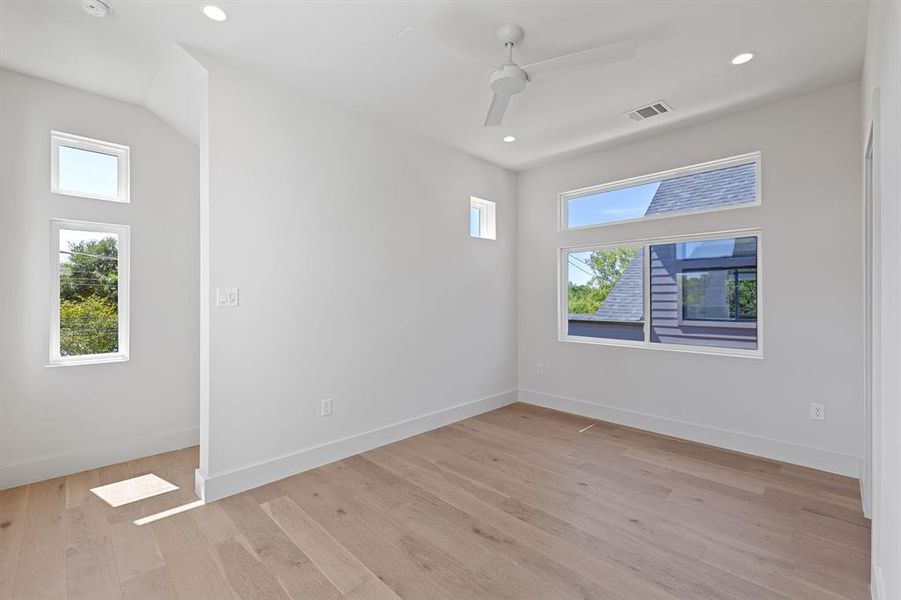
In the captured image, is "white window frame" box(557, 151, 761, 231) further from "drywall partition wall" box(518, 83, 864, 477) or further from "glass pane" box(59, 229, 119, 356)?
"glass pane" box(59, 229, 119, 356)

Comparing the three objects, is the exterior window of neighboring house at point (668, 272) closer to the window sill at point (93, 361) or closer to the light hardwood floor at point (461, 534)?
the light hardwood floor at point (461, 534)

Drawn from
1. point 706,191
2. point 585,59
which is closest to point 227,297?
point 585,59

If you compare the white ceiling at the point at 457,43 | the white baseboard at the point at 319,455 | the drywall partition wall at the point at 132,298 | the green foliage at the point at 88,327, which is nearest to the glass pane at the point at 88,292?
the green foliage at the point at 88,327

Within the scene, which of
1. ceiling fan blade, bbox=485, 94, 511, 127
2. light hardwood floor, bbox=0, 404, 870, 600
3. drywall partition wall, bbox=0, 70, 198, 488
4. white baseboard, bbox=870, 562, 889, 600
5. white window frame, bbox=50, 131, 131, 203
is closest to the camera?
white baseboard, bbox=870, 562, 889, 600

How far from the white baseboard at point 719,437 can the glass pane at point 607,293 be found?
2.56 feet

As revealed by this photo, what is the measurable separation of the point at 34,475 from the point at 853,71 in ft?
20.8

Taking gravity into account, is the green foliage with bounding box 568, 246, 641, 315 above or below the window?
below

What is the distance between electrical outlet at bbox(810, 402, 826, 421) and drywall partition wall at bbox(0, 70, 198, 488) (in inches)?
200

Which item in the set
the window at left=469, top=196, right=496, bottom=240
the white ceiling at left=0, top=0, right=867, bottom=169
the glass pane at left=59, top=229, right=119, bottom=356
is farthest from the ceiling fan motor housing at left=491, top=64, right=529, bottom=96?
the glass pane at left=59, top=229, right=119, bottom=356

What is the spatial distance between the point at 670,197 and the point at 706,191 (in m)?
0.30

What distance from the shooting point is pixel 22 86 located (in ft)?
9.17

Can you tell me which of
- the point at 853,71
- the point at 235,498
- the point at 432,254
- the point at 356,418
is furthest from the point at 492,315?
the point at 853,71

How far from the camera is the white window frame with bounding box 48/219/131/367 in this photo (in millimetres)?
2928

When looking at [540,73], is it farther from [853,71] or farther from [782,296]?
[782,296]
